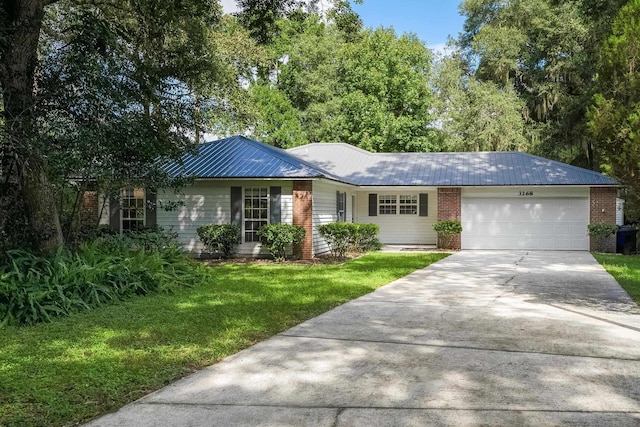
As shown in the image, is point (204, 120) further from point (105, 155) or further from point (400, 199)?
point (400, 199)

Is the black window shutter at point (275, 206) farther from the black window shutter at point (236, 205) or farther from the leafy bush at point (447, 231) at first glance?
the leafy bush at point (447, 231)

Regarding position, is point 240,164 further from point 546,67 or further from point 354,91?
point 546,67

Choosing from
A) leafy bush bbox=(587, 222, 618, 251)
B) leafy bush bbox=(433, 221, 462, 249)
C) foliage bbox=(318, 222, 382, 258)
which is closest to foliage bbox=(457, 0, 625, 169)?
leafy bush bbox=(587, 222, 618, 251)

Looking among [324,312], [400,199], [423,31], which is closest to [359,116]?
[423,31]

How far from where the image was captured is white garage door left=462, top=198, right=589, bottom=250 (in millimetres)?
19562

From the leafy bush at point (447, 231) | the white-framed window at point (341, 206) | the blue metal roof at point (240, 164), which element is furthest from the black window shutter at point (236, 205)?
the leafy bush at point (447, 231)

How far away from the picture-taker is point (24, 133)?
8.20m

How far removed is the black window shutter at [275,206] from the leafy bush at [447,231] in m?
7.03

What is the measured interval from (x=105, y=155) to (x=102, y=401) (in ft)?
20.0

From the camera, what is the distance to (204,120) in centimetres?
1195

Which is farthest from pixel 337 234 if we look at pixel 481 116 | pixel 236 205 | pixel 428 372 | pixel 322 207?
pixel 481 116

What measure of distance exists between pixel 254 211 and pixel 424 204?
8.69 metres

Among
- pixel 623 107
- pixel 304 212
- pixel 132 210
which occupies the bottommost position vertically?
pixel 304 212

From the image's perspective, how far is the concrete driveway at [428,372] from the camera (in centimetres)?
373
